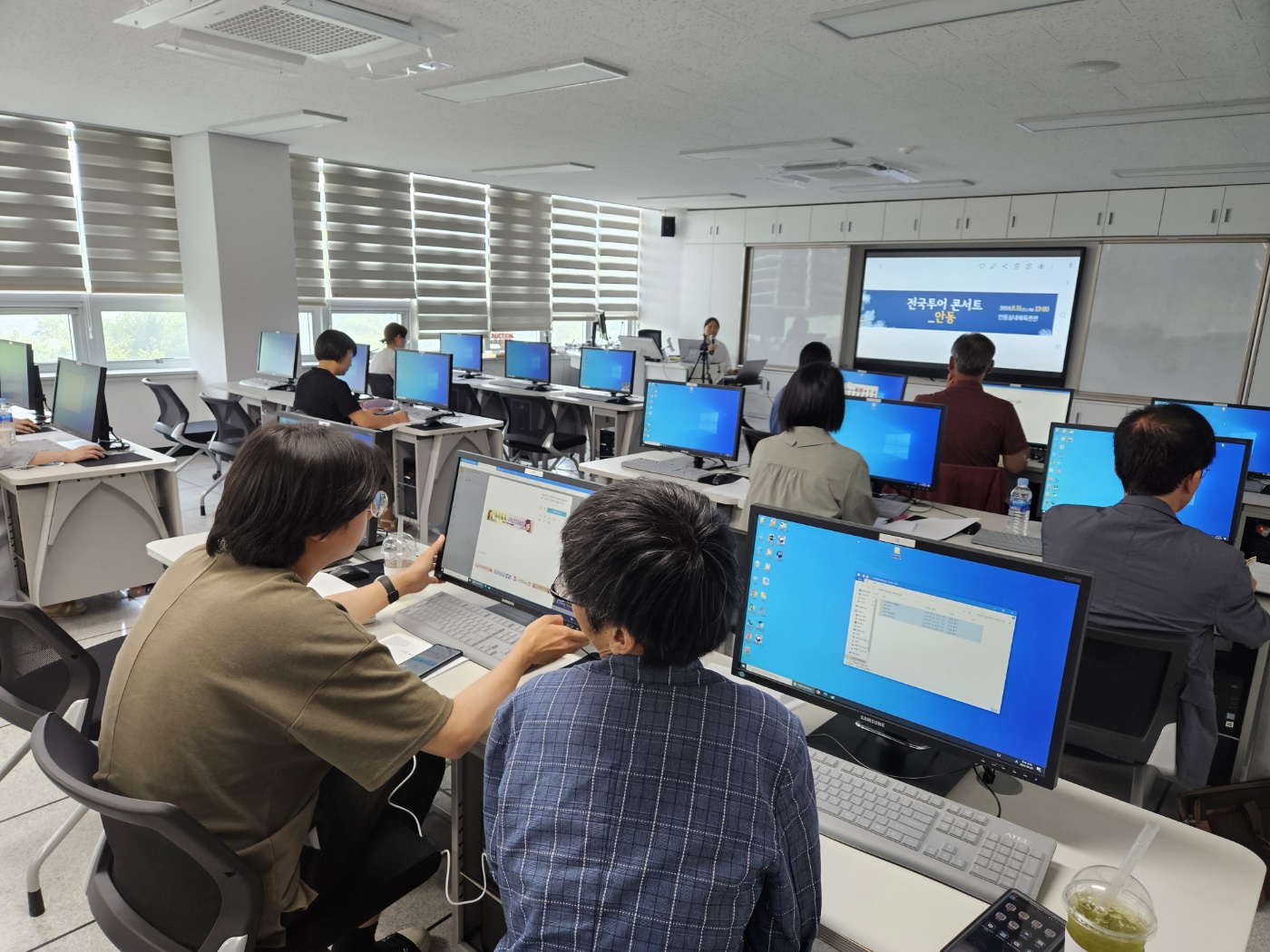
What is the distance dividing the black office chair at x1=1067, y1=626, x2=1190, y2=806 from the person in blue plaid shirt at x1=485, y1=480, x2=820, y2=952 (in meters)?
1.18

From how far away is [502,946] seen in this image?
93 cm

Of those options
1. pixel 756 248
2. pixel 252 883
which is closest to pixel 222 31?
pixel 252 883

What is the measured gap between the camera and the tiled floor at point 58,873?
1.86m

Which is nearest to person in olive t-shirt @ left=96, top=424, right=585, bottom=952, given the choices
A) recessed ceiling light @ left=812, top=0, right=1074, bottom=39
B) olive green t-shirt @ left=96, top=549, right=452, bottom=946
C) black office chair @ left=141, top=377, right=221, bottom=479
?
olive green t-shirt @ left=96, top=549, right=452, bottom=946

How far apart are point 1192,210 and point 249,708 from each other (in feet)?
27.4

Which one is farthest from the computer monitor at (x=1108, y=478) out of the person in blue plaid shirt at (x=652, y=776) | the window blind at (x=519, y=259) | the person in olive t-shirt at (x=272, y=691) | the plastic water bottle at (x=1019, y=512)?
the window blind at (x=519, y=259)

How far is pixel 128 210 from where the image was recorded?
6.44m

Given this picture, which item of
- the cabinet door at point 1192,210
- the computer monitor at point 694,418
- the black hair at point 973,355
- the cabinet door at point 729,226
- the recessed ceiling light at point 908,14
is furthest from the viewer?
the cabinet door at point 729,226

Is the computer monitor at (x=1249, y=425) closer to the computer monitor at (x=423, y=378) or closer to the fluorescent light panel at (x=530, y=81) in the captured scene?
the fluorescent light panel at (x=530, y=81)

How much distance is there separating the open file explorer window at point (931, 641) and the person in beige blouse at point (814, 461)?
4.27 ft

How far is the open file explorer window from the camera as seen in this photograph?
1.22 m

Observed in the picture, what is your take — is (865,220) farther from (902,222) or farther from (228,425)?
(228,425)

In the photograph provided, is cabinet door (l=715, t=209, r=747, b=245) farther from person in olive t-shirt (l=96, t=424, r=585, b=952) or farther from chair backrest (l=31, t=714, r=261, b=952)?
chair backrest (l=31, t=714, r=261, b=952)

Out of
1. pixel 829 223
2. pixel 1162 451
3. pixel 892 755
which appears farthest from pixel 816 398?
pixel 829 223
